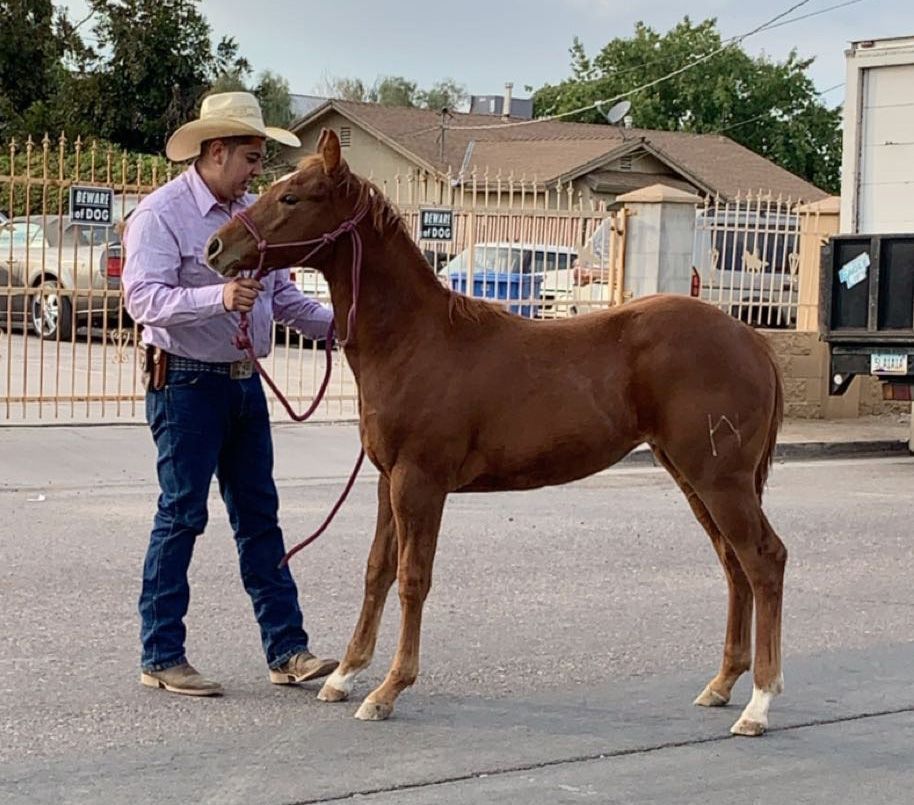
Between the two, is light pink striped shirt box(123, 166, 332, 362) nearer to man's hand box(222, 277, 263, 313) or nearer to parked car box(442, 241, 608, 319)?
man's hand box(222, 277, 263, 313)

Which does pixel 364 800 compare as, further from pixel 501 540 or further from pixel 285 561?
pixel 501 540

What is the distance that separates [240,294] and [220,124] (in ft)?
2.40

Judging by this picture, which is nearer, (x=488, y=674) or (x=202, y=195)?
(x=202, y=195)

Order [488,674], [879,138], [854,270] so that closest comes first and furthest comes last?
[488,674] → [854,270] → [879,138]

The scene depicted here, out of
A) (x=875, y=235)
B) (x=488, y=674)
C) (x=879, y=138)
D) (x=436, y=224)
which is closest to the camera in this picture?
(x=488, y=674)

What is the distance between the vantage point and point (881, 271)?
13.4 meters

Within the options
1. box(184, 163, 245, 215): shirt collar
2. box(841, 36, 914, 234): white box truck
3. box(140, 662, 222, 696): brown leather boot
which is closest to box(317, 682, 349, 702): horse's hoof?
box(140, 662, 222, 696): brown leather boot

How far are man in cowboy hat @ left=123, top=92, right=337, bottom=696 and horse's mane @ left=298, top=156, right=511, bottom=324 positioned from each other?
358mm

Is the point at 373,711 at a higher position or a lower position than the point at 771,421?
lower

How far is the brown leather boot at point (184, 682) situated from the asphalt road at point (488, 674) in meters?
0.05

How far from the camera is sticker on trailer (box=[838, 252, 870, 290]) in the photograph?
13523 millimetres

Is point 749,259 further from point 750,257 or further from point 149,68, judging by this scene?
point 149,68

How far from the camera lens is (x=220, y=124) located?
580 centimetres

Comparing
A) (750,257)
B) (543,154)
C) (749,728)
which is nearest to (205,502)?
(749,728)
